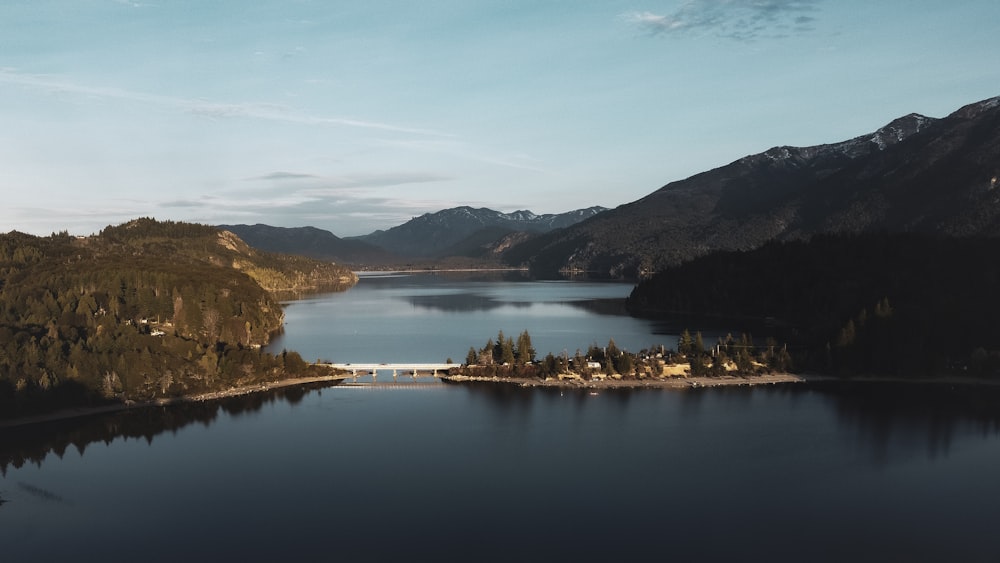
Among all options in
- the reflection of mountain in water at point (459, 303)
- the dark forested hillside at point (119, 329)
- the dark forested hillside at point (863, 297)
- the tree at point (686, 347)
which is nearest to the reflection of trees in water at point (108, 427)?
the dark forested hillside at point (119, 329)

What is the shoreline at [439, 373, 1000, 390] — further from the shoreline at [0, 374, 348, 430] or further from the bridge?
the shoreline at [0, 374, 348, 430]

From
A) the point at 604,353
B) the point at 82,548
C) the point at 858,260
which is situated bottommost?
the point at 82,548

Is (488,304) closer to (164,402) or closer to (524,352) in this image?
(524,352)

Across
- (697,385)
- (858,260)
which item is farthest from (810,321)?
(697,385)

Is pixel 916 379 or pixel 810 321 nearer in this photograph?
pixel 916 379

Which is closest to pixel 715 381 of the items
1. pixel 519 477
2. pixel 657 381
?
pixel 657 381

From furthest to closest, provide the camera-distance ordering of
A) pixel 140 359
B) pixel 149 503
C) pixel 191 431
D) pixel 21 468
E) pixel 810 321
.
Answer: pixel 810 321 < pixel 140 359 < pixel 191 431 < pixel 21 468 < pixel 149 503

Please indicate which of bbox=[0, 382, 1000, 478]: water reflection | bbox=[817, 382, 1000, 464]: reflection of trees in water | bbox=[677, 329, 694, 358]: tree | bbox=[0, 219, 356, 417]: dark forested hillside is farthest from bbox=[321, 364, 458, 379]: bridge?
Result: bbox=[817, 382, 1000, 464]: reflection of trees in water

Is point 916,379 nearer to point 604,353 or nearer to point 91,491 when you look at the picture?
point 604,353

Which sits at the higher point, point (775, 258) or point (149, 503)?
point (775, 258)
